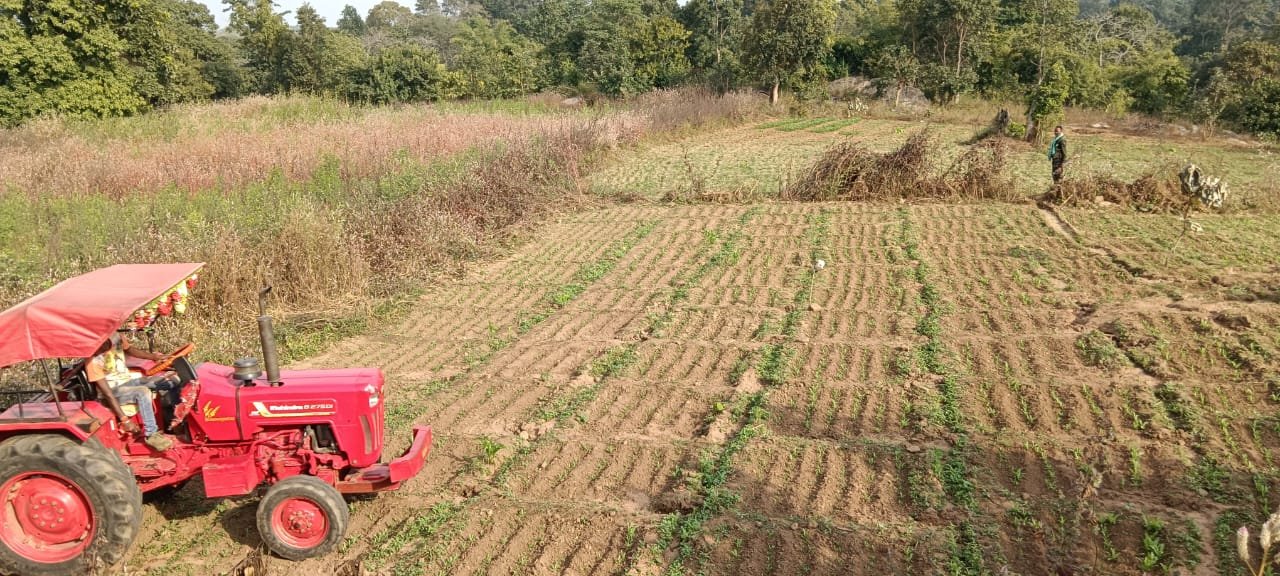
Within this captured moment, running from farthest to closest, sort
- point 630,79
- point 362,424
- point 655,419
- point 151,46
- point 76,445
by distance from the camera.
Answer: point 630,79 < point 151,46 < point 655,419 < point 362,424 < point 76,445

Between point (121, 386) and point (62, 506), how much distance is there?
2.34 ft

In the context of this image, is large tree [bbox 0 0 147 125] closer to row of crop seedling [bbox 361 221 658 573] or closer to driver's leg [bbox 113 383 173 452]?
row of crop seedling [bbox 361 221 658 573]

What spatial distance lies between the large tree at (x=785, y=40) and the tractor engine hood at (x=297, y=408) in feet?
87.4

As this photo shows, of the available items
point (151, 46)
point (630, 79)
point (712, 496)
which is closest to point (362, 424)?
point (712, 496)

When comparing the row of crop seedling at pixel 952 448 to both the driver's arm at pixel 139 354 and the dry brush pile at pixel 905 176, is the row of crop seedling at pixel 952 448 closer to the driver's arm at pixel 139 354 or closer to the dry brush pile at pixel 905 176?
the dry brush pile at pixel 905 176

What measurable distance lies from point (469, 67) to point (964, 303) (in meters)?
34.4

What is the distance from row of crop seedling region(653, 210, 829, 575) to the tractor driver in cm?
308

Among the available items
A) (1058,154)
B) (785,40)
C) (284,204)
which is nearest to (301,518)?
(284,204)

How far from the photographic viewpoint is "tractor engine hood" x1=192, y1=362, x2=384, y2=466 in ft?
15.1

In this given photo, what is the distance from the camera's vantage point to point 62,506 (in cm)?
438

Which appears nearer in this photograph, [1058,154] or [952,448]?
[952,448]

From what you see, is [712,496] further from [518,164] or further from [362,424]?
[518,164]

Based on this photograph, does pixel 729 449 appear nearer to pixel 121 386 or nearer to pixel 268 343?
pixel 268 343

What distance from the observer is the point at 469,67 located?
38.7 m
